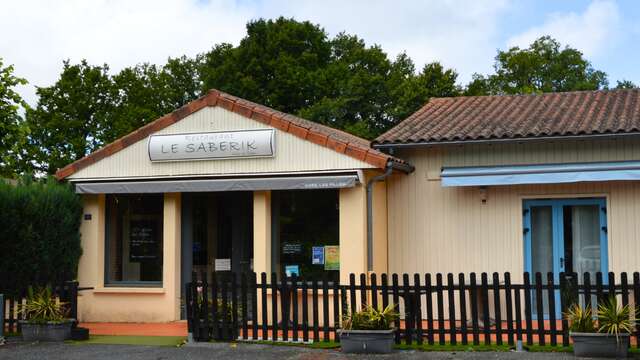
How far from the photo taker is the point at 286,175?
13922 mm

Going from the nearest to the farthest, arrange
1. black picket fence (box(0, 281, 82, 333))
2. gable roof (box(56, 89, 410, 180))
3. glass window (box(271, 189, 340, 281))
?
black picket fence (box(0, 281, 82, 333)) < gable roof (box(56, 89, 410, 180)) < glass window (box(271, 189, 340, 281))

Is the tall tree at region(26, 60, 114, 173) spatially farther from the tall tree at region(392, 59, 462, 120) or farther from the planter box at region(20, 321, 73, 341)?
the planter box at region(20, 321, 73, 341)

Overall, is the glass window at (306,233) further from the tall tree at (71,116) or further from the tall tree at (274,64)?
the tall tree at (71,116)

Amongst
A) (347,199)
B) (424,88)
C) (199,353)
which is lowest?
(199,353)

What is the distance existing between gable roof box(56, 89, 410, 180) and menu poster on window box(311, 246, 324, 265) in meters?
1.98

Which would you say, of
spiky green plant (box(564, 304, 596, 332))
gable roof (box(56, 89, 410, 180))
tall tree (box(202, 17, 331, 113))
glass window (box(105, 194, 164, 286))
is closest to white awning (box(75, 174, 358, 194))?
gable roof (box(56, 89, 410, 180))

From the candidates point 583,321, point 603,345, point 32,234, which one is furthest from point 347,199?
point 32,234

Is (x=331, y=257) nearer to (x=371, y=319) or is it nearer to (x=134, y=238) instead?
(x=371, y=319)

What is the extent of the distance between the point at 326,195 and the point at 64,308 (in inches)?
189

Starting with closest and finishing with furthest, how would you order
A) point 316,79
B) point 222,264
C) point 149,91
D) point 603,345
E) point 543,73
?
point 603,345 < point 222,264 < point 316,79 < point 149,91 < point 543,73

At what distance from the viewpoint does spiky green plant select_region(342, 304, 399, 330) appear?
11008mm

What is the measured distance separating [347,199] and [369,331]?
3231mm

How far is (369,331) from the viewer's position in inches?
429

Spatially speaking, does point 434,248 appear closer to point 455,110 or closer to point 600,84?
point 455,110
